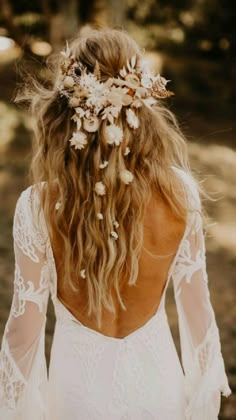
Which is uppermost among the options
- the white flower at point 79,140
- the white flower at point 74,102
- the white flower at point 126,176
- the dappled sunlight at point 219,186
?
the white flower at point 74,102

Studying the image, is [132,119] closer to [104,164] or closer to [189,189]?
[104,164]

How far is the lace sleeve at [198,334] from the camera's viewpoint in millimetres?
2115

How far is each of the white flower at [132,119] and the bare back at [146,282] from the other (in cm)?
20

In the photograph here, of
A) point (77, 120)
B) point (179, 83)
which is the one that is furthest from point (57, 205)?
point (179, 83)

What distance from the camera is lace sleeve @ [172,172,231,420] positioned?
6.94ft

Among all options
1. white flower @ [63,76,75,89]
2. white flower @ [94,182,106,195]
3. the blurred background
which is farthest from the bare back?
the blurred background

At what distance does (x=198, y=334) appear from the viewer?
2.18 meters

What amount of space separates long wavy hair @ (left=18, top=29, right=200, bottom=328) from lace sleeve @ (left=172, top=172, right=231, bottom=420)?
0.20 meters

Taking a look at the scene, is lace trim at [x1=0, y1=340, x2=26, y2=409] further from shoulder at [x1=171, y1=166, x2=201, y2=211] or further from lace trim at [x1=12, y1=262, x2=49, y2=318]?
shoulder at [x1=171, y1=166, x2=201, y2=211]

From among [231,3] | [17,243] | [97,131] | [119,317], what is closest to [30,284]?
[17,243]

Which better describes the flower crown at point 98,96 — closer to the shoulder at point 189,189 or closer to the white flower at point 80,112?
the white flower at point 80,112

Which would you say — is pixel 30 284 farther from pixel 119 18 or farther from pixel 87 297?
pixel 119 18

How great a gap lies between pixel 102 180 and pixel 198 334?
23.6 inches

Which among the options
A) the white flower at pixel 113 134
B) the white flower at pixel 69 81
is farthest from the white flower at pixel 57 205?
the white flower at pixel 69 81
